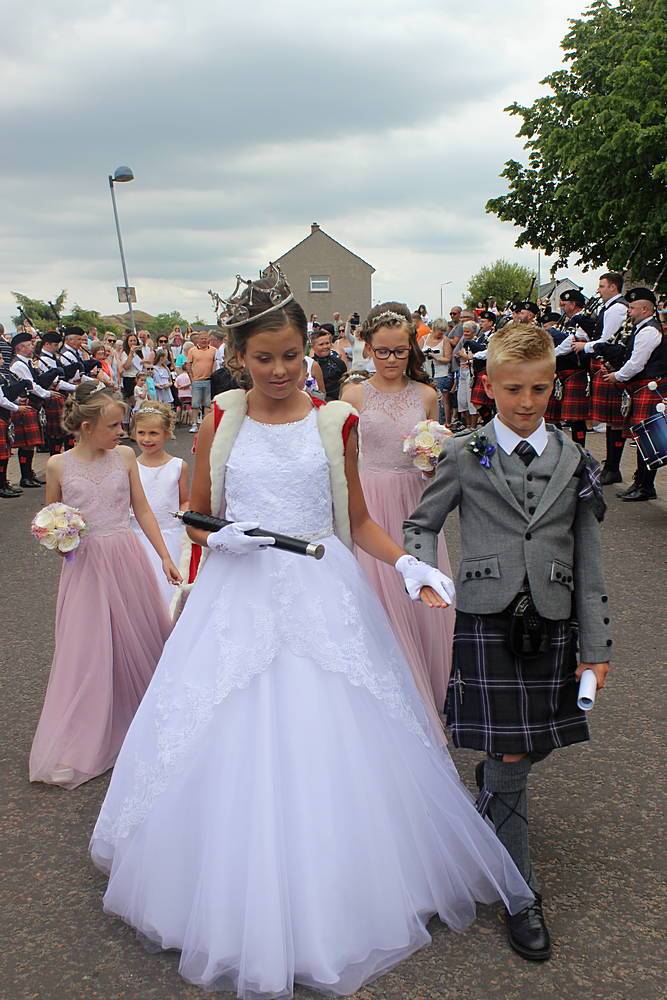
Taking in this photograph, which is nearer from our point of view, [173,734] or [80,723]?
[173,734]

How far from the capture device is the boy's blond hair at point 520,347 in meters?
2.62

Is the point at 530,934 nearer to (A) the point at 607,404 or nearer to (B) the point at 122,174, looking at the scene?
(A) the point at 607,404

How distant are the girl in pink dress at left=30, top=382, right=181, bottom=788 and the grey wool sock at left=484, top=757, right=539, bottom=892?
6.73 ft

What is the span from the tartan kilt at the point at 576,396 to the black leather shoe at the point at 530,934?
9.43 meters

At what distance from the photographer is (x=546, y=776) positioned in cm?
377

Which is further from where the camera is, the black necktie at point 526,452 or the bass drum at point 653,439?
the bass drum at point 653,439

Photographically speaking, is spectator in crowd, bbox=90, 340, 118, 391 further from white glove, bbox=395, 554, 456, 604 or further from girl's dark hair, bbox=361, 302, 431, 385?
white glove, bbox=395, 554, 456, 604

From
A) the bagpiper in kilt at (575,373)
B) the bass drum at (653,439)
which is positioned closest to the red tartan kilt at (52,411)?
the bagpiper in kilt at (575,373)

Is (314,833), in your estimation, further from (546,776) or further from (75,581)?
(75,581)

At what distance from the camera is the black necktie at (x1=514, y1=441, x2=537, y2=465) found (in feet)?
8.98

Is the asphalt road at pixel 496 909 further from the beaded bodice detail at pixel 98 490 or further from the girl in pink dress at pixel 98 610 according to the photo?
the beaded bodice detail at pixel 98 490

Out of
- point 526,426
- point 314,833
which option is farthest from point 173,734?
point 526,426

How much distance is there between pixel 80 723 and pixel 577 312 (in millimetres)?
10148

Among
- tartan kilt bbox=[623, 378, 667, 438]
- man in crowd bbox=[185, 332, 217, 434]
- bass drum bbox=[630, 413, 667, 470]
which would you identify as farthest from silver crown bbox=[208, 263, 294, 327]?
man in crowd bbox=[185, 332, 217, 434]
